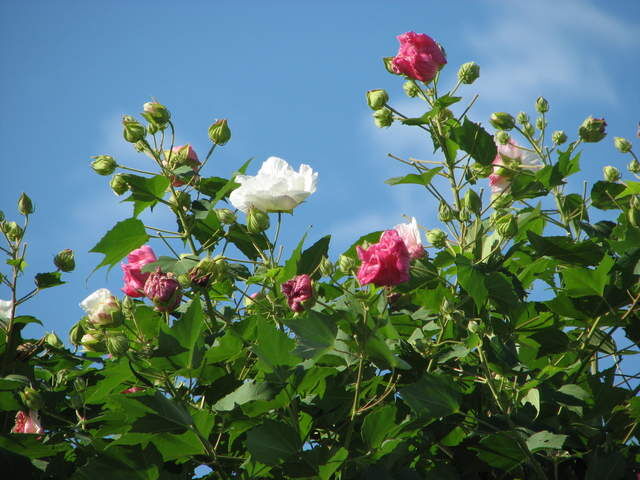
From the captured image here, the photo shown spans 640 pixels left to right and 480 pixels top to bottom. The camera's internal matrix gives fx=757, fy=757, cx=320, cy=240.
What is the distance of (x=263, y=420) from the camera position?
148 centimetres

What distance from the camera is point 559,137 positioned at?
2574 mm

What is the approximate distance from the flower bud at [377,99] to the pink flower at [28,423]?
1256 millimetres

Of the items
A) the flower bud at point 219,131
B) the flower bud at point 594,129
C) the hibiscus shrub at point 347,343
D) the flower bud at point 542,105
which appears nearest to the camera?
the hibiscus shrub at point 347,343

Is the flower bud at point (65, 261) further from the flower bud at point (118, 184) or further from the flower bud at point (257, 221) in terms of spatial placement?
the flower bud at point (257, 221)

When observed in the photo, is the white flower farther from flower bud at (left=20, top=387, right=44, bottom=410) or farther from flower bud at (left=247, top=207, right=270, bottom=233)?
flower bud at (left=20, top=387, right=44, bottom=410)

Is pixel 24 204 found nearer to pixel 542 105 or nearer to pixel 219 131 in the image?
pixel 219 131

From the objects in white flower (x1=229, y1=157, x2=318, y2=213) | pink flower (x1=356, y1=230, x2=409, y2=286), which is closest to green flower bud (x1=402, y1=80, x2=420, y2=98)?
white flower (x1=229, y1=157, x2=318, y2=213)

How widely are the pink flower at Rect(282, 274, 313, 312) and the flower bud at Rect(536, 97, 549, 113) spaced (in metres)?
1.43

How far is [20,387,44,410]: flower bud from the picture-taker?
5.78ft

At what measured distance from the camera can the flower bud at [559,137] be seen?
2570 mm

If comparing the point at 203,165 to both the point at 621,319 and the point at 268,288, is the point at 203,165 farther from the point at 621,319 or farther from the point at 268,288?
the point at 621,319

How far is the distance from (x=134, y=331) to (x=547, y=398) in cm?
101

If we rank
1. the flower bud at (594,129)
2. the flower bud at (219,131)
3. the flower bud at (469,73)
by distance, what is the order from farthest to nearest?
1. the flower bud at (594,129)
2. the flower bud at (469,73)
3. the flower bud at (219,131)

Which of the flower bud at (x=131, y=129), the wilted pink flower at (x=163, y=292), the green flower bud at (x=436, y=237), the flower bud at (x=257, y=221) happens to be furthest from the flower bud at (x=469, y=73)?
the wilted pink flower at (x=163, y=292)
